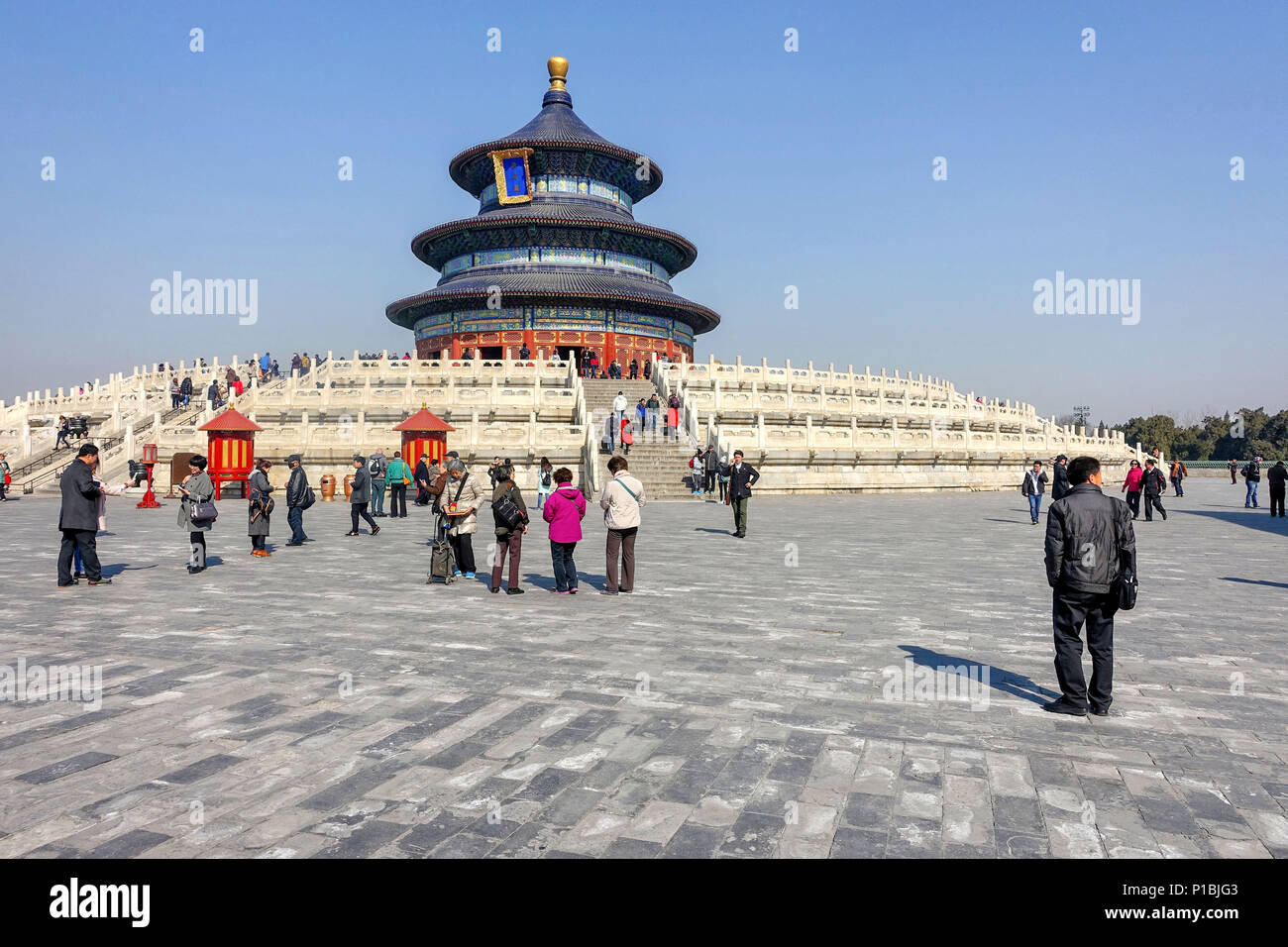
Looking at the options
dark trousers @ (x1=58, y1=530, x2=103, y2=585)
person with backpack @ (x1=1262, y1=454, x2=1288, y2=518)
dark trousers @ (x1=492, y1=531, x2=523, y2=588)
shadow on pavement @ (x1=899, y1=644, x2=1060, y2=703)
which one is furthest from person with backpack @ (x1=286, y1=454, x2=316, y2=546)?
person with backpack @ (x1=1262, y1=454, x2=1288, y2=518)

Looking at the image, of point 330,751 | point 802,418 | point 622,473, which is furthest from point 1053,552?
point 802,418

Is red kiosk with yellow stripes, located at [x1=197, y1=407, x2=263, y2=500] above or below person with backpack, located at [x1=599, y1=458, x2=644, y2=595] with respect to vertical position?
above

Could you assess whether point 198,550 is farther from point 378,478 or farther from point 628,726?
point 378,478

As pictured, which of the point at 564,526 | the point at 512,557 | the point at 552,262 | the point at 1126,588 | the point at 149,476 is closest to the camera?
the point at 1126,588

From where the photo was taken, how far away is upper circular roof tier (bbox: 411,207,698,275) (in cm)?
4400

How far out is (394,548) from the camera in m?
12.9

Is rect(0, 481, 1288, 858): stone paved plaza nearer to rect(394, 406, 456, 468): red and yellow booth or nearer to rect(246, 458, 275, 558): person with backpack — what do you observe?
rect(246, 458, 275, 558): person with backpack

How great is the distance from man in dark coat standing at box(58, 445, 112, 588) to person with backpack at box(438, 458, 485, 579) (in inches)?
153

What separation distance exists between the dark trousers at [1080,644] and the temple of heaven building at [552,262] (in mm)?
36120

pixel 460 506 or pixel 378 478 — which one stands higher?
pixel 378 478

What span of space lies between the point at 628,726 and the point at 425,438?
1915 cm

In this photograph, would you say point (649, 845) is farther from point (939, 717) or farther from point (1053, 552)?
point (1053, 552)

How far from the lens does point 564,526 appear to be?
340 inches

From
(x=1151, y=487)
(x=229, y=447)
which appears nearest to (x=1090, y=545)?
(x=1151, y=487)
